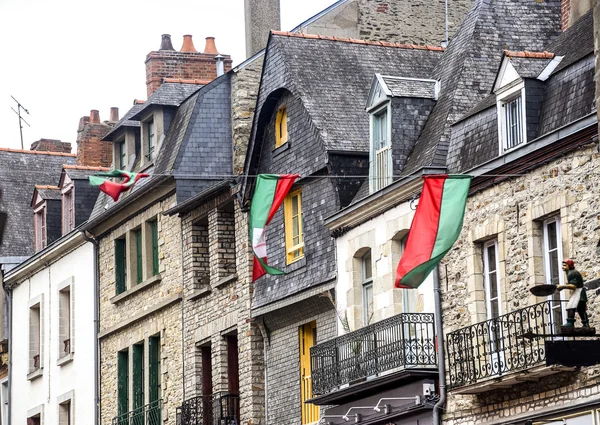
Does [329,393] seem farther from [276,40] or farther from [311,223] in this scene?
[276,40]

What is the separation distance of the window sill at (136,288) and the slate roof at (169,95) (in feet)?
12.9

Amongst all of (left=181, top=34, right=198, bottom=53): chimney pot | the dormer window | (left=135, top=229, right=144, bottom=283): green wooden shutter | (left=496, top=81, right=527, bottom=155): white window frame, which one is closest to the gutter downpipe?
(left=135, top=229, right=144, bottom=283): green wooden shutter

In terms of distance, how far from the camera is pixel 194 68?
40.4m

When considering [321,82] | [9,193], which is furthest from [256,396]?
[9,193]

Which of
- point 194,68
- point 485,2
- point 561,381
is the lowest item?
point 561,381

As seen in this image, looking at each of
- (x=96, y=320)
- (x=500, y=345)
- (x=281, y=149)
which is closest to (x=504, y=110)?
(x=500, y=345)

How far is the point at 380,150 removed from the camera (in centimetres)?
2711

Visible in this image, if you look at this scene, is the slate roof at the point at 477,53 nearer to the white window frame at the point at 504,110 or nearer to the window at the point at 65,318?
the white window frame at the point at 504,110

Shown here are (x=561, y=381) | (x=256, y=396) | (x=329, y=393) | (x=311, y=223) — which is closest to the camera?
(x=561, y=381)

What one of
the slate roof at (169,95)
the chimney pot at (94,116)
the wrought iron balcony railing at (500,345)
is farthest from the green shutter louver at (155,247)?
the wrought iron balcony railing at (500,345)

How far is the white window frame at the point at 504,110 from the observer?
2266 centimetres

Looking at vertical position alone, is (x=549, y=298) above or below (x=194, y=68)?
below

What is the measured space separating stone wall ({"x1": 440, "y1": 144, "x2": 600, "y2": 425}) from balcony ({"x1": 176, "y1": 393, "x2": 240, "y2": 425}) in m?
8.29

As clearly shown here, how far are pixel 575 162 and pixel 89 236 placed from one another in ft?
65.6
